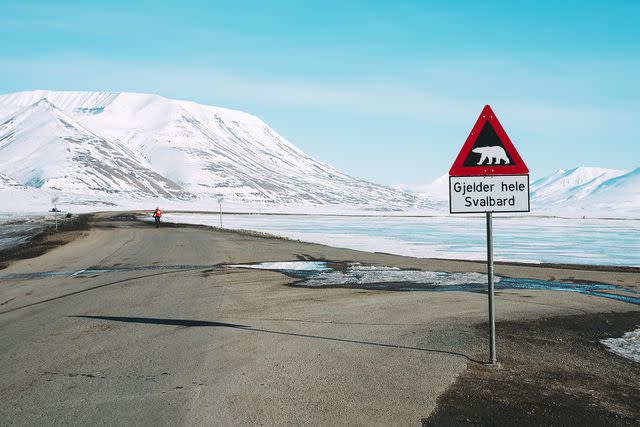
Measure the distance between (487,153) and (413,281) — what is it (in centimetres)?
880

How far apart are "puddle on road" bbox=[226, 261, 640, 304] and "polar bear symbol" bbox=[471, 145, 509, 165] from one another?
708 cm

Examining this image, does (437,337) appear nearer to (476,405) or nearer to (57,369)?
(476,405)

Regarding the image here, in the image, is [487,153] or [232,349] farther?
[232,349]

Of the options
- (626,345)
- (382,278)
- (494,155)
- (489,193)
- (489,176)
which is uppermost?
(494,155)

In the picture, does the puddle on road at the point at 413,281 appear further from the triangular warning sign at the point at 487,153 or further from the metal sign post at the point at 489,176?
the triangular warning sign at the point at 487,153

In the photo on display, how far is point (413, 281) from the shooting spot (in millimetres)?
15344

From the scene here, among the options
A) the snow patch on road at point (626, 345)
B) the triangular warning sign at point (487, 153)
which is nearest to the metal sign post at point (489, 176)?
the triangular warning sign at point (487, 153)

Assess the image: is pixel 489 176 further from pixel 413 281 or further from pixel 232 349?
pixel 413 281

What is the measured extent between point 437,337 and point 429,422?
3157 millimetres

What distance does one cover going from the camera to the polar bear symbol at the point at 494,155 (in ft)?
22.5

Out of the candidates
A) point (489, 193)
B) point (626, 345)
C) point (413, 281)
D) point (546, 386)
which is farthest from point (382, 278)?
point (546, 386)

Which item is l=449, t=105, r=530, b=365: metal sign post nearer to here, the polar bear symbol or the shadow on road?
the polar bear symbol

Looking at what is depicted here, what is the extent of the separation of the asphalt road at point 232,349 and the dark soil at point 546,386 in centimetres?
31

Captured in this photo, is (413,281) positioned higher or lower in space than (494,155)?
lower
